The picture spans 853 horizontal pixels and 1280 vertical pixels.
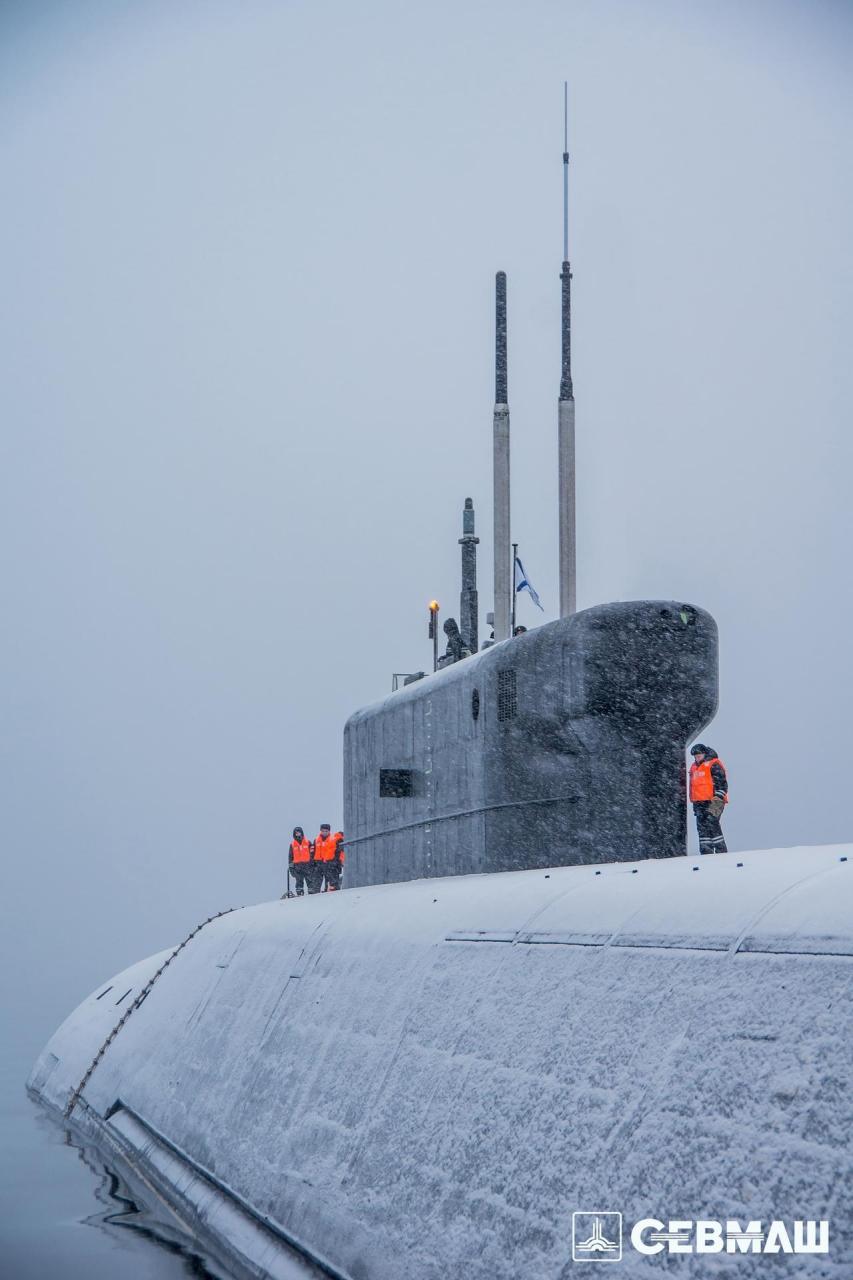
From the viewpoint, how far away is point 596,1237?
3.91m

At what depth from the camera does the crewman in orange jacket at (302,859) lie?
19.3 m

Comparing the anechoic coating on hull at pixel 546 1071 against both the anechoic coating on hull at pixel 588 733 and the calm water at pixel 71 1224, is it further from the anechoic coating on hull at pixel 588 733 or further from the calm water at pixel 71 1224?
the anechoic coating on hull at pixel 588 733

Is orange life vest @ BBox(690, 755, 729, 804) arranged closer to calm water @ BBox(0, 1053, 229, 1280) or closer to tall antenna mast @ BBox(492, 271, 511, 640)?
tall antenna mast @ BBox(492, 271, 511, 640)

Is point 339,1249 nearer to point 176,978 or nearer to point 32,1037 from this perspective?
point 176,978

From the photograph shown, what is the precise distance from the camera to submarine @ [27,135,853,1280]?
12.3 ft

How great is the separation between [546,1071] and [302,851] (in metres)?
14.9

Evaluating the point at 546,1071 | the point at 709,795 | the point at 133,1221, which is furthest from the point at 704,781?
the point at 546,1071

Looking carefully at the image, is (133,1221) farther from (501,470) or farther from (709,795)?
(501,470)

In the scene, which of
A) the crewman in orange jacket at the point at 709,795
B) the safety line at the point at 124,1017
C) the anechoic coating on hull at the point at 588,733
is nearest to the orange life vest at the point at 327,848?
the safety line at the point at 124,1017

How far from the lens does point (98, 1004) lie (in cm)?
1420

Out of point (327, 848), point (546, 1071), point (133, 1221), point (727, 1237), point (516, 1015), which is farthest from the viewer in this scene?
point (327, 848)

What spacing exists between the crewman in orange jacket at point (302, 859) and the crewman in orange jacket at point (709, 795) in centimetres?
914

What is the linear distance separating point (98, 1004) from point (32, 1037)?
11.6 metres

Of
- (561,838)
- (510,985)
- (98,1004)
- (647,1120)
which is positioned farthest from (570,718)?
(98,1004)
